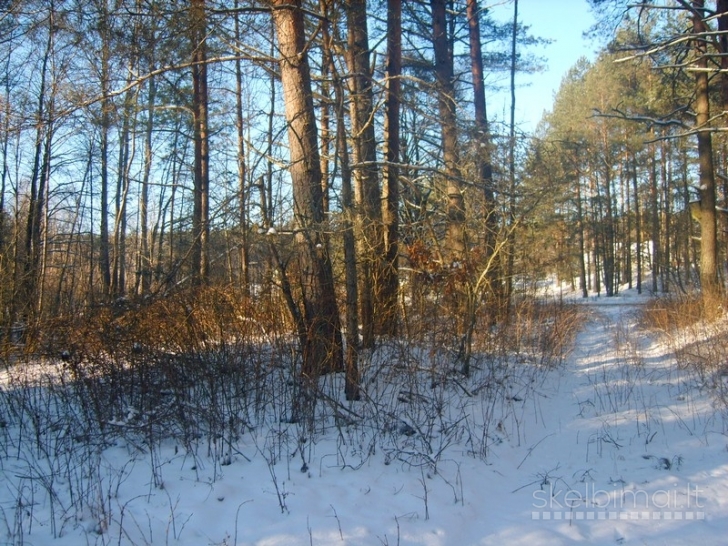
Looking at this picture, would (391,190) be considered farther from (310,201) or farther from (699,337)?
(699,337)

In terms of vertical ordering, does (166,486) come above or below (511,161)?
below

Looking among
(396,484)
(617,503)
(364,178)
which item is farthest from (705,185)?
(396,484)

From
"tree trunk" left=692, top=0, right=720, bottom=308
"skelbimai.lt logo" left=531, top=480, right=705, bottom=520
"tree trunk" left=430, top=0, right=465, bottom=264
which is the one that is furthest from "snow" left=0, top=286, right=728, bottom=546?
"tree trunk" left=692, top=0, right=720, bottom=308

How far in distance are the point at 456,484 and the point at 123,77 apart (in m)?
6.07

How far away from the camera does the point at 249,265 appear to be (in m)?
6.47

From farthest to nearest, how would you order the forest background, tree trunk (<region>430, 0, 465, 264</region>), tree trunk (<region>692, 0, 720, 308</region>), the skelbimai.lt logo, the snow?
tree trunk (<region>692, 0, 720, 308</region>), tree trunk (<region>430, 0, 465, 264</region>), the forest background, the skelbimai.lt logo, the snow

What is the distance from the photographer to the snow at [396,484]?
2.99 m

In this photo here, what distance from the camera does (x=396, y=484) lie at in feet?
A: 11.9

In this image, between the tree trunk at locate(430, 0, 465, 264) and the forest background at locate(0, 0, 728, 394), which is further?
the tree trunk at locate(430, 0, 465, 264)

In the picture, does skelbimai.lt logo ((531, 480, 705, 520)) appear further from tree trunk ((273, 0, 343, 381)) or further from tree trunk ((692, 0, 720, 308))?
tree trunk ((692, 0, 720, 308))

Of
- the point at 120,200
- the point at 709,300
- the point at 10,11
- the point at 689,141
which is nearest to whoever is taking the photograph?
the point at 10,11

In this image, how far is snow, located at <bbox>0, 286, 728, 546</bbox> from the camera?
9.80ft

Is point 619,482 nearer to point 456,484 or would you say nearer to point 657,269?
point 456,484

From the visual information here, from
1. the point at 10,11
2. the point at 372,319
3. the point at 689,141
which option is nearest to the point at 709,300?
the point at 372,319
